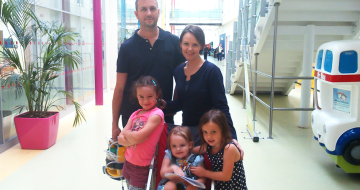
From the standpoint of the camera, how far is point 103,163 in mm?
3498

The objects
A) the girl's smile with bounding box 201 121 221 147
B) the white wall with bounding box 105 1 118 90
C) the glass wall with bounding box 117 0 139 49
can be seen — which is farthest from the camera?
the glass wall with bounding box 117 0 139 49

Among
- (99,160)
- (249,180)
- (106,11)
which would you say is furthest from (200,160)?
(106,11)

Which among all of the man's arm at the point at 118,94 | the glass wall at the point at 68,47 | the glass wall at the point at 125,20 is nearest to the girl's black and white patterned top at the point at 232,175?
the man's arm at the point at 118,94

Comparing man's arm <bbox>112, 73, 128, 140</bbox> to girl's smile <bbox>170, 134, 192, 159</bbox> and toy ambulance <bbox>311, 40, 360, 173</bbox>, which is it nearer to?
girl's smile <bbox>170, 134, 192, 159</bbox>

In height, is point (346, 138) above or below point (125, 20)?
below

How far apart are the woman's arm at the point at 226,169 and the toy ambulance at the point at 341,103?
1804mm

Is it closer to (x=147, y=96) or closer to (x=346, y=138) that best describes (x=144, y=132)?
(x=147, y=96)

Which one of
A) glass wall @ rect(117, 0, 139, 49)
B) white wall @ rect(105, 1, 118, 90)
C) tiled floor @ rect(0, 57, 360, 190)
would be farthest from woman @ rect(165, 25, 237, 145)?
glass wall @ rect(117, 0, 139, 49)

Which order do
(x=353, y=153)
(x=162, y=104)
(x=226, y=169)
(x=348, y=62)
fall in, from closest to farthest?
(x=226, y=169) < (x=162, y=104) < (x=348, y=62) < (x=353, y=153)

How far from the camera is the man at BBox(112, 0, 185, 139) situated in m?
1.96

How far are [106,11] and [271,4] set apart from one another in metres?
5.23

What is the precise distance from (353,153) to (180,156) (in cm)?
211

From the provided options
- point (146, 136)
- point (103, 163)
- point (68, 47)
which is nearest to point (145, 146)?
point (146, 136)

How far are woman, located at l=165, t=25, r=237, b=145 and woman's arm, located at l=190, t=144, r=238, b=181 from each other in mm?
177
